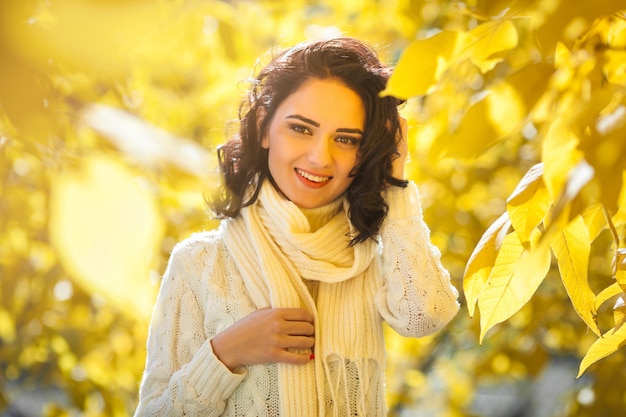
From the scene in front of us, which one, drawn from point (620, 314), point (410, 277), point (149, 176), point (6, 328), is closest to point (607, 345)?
point (620, 314)

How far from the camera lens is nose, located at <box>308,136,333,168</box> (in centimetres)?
126

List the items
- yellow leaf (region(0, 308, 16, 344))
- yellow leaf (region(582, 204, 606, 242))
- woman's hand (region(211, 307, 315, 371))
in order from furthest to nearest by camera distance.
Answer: yellow leaf (region(0, 308, 16, 344)) → woman's hand (region(211, 307, 315, 371)) → yellow leaf (region(582, 204, 606, 242))

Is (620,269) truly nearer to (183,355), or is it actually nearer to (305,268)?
(305,268)

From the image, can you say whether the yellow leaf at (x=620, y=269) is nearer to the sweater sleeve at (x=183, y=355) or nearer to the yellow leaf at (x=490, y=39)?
the yellow leaf at (x=490, y=39)

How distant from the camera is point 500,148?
2652mm

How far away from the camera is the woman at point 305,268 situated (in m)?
1.27

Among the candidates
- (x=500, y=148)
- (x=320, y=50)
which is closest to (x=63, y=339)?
(x=320, y=50)

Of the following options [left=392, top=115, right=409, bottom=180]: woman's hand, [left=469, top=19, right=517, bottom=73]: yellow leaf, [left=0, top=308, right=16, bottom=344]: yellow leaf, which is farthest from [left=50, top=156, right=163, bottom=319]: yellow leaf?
[left=0, top=308, right=16, bottom=344]: yellow leaf

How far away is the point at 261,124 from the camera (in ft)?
4.56

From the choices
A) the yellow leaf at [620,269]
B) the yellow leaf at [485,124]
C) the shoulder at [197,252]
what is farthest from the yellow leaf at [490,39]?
the shoulder at [197,252]

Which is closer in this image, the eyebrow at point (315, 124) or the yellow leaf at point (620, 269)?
the yellow leaf at point (620, 269)

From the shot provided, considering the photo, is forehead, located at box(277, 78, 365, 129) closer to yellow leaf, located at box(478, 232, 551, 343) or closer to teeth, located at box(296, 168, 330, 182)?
teeth, located at box(296, 168, 330, 182)

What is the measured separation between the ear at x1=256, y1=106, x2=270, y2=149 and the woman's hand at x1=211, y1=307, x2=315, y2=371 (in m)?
0.30

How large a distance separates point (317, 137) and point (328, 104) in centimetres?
6
